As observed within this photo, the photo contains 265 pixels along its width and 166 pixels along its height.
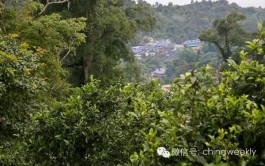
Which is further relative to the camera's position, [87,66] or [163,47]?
[163,47]

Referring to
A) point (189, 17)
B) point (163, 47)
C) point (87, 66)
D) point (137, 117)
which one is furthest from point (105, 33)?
point (189, 17)

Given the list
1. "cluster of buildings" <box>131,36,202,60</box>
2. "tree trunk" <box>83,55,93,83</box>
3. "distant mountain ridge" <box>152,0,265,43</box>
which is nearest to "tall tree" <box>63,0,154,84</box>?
"tree trunk" <box>83,55,93,83</box>

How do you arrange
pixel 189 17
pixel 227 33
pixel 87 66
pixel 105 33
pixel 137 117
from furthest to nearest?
pixel 189 17
pixel 227 33
pixel 87 66
pixel 105 33
pixel 137 117

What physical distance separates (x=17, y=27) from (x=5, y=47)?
2702 millimetres

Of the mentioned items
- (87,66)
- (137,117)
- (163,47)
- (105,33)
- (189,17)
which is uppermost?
(137,117)

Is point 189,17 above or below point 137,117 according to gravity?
below

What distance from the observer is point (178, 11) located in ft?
143

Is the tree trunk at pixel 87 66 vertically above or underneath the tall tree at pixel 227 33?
underneath

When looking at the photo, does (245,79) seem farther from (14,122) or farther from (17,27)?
(17,27)

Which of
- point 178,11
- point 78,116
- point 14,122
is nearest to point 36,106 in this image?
point 14,122

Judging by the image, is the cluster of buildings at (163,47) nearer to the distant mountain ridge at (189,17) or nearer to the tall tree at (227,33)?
the distant mountain ridge at (189,17)

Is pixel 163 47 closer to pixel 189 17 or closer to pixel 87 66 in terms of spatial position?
pixel 189 17

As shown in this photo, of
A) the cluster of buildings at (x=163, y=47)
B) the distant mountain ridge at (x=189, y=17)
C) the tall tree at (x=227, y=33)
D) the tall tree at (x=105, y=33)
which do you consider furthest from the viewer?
the cluster of buildings at (x=163, y=47)

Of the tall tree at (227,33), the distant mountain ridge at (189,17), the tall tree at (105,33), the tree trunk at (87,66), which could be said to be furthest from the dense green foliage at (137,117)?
the distant mountain ridge at (189,17)
